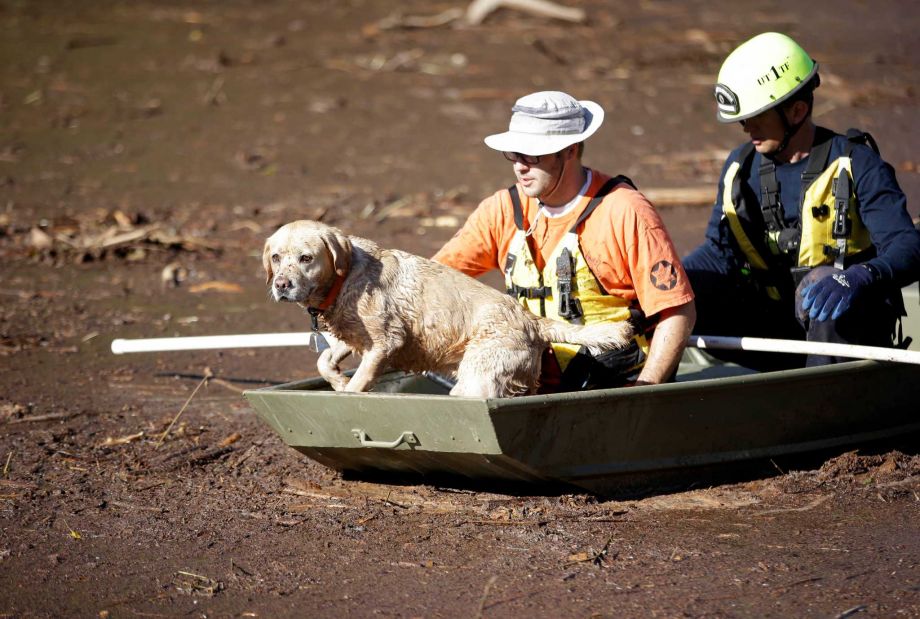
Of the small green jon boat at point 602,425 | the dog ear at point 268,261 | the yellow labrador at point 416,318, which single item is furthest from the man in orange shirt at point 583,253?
the dog ear at point 268,261

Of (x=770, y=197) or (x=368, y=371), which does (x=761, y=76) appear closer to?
(x=770, y=197)

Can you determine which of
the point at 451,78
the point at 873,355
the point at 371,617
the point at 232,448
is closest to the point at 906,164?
the point at 451,78

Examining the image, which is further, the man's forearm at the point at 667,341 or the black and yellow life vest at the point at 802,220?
the black and yellow life vest at the point at 802,220

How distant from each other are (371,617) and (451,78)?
1383 centimetres

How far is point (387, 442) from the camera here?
6.10 meters

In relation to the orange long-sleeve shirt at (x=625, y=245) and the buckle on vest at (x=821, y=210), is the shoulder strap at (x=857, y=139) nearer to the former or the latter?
the buckle on vest at (x=821, y=210)

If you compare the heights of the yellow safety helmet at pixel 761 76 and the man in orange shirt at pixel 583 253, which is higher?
the yellow safety helmet at pixel 761 76

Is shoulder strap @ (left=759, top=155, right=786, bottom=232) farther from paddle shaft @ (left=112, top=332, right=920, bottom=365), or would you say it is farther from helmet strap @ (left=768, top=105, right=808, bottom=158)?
paddle shaft @ (left=112, top=332, right=920, bottom=365)

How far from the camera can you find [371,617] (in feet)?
17.2

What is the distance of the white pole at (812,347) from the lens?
21.0ft

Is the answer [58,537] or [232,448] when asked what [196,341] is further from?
[58,537]

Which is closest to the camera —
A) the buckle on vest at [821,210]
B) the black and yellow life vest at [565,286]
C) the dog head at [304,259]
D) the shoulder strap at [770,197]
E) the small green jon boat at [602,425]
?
the small green jon boat at [602,425]

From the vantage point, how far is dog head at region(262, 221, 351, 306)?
19.7ft

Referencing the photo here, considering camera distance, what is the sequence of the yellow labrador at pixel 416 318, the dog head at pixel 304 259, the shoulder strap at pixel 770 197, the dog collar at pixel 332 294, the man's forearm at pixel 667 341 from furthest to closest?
the shoulder strap at pixel 770 197 < the man's forearm at pixel 667 341 < the dog collar at pixel 332 294 < the yellow labrador at pixel 416 318 < the dog head at pixel 304 259
